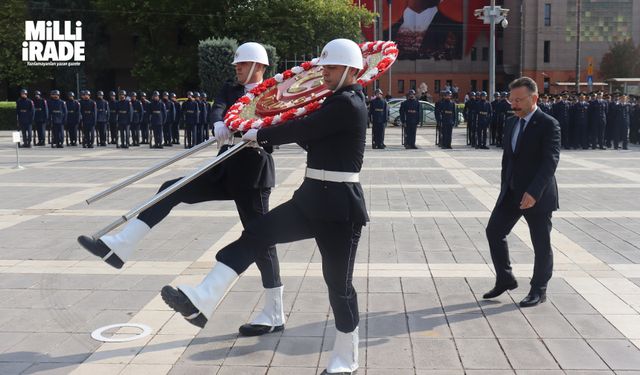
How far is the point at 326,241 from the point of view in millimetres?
4090

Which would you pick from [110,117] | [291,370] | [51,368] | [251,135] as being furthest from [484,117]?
[51,368]

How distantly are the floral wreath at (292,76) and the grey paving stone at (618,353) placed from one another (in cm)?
226

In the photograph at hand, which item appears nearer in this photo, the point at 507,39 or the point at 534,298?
the point at 534,298

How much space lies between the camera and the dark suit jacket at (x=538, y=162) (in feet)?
18.3

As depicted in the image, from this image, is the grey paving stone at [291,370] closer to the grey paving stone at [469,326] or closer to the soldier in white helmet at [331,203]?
the soldier in white helmet at [331,203]

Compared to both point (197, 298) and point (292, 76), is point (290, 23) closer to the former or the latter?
point (292, 76)

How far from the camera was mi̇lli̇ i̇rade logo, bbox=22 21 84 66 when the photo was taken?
133ft

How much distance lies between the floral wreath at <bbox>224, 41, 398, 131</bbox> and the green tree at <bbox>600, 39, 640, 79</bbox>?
61291 millimetres

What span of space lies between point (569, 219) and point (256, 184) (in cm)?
618

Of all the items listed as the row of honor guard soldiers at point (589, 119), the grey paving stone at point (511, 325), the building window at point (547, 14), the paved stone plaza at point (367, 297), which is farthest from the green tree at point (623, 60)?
the grey paving stone at point (511, 325)

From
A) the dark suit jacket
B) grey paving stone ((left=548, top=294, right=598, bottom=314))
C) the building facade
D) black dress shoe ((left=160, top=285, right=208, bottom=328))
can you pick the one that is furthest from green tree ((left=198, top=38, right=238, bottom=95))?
the building facade

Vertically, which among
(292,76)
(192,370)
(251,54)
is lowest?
(192,370)

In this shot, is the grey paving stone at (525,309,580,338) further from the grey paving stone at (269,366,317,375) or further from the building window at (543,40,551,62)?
the building window at (543,40,551,62)

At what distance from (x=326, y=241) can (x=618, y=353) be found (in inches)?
80.7
